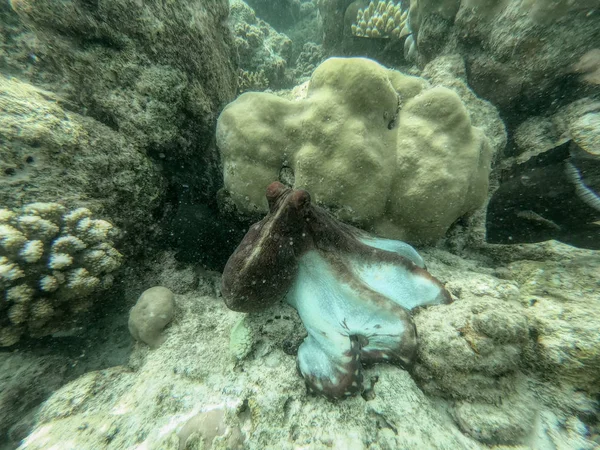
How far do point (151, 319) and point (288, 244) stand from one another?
146 cm

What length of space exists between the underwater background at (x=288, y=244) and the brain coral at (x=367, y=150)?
0.02 m

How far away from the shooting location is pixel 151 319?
236 centimetres

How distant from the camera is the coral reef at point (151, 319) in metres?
2.35

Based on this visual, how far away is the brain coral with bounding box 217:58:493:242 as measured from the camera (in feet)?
8.21

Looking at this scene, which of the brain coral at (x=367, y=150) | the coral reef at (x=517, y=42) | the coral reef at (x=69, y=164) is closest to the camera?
the coral reef at (x=69, y=164)

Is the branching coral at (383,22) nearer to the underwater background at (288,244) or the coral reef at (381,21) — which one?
the coral reef at (381,21)

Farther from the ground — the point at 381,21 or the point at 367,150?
the point at 381,21

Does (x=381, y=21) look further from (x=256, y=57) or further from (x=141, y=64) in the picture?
(x=141, y=64)

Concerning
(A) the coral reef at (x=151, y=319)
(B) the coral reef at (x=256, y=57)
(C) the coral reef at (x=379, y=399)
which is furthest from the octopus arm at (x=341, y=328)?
(B) the coral reef at (x=256, y=57)

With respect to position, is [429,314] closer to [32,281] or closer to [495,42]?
[32,281]

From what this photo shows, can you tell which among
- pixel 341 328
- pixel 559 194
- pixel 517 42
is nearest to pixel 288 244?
pixel 341 328

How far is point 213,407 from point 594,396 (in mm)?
2580

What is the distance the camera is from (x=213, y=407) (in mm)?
1819

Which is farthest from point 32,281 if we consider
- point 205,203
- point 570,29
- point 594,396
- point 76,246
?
point 570,29
